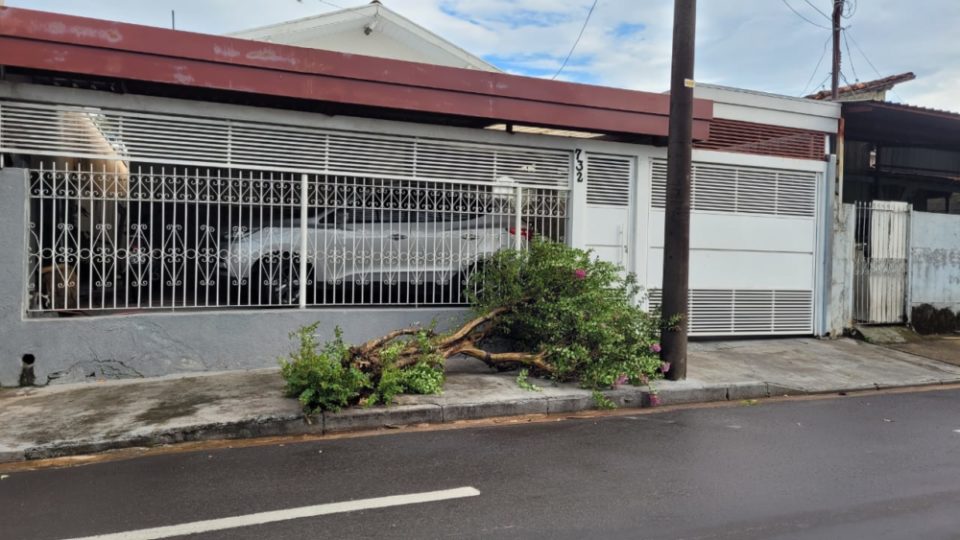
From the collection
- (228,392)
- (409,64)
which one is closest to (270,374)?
(228,392)

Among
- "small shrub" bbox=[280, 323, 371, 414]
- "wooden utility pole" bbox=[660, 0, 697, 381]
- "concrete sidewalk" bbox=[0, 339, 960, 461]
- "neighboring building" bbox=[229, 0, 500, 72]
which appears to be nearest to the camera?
"concrete sidewalk" bbox=[0, 339, 960, 461]

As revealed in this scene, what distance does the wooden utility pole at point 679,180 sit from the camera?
7656 millimetres

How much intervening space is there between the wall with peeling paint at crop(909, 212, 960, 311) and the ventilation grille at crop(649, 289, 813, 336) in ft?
7.27

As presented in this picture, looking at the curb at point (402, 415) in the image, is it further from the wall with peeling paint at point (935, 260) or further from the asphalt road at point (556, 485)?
the wall with peeling paint at point (935, 260)

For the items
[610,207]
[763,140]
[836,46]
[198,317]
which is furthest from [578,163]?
[836,46]

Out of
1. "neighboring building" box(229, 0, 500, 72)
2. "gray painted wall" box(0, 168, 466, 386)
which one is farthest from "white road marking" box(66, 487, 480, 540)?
"neighboring building" box(229, 0, 500, 72)

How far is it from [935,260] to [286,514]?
12165 millimetres

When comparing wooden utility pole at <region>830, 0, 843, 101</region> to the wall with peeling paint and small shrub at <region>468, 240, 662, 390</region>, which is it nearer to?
the wall with peeling paint

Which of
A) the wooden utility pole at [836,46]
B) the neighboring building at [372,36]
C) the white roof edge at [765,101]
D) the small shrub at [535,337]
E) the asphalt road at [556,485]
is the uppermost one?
the wooden utility pole at [836,46]

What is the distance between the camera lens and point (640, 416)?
22.2 feet

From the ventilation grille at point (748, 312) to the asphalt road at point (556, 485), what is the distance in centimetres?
420

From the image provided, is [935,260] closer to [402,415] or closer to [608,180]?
[608,180]

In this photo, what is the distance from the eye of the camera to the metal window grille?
23.9 feet

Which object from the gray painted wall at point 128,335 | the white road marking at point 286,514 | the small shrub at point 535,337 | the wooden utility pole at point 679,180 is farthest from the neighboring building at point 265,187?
the white road marking at point 286,514
